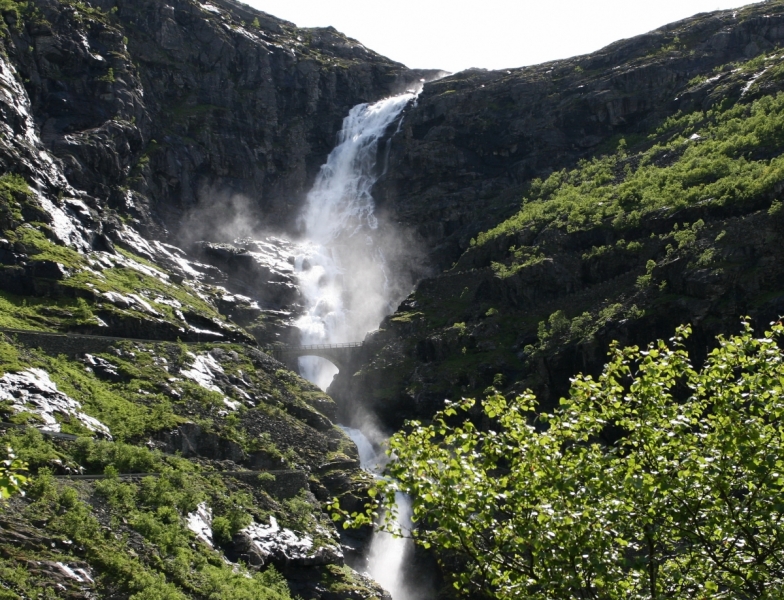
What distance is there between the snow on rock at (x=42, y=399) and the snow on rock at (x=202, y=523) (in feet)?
26.3

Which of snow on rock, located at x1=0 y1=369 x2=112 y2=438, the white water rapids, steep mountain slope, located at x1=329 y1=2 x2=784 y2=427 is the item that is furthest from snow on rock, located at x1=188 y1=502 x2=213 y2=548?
steep mountain slope, located at x1=329 y1=2 x2=784 y2=427

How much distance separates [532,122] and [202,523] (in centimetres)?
9994

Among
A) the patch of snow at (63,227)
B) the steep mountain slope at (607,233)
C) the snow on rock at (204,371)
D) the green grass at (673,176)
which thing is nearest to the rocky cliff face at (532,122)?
the steep mountain slope at (607,233)

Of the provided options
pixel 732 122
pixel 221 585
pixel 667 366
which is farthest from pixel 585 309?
pixel 667 366

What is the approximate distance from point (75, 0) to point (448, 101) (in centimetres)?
6114

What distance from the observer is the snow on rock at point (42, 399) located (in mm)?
39406

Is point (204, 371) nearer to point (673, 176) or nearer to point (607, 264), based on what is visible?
point (607, 264)

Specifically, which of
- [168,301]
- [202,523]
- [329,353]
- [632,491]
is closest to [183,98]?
[168,301]

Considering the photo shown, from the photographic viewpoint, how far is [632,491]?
13.6m

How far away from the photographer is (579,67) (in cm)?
13188

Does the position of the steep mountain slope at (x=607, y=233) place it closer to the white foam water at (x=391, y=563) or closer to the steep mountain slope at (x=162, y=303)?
the steep mountain slope at (x=162, y=303)

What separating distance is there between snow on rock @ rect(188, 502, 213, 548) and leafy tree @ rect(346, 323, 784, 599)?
2327 centimetres

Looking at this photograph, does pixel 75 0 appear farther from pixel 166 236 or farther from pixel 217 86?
pixel 166 236

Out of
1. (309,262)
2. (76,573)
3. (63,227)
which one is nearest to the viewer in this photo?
(76,573)
